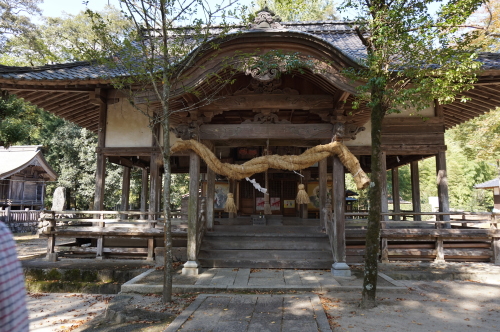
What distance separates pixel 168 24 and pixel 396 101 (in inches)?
165

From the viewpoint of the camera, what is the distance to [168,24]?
18.6 feet

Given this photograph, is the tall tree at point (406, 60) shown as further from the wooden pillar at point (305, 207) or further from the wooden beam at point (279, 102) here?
the wooden pillar at point (305, 207)

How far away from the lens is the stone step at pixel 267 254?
791 centimetres

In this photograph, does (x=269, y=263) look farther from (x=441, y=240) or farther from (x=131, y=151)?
(x=131, y=151)

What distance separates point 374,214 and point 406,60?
2637 millimetres

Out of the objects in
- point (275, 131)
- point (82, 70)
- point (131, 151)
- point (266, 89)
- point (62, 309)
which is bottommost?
point (62, 309)

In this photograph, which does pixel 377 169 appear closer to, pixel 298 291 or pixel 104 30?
pixel 298 291

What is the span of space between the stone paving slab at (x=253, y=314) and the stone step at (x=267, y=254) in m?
2.31

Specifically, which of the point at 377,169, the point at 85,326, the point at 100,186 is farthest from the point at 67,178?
the point at 377,169

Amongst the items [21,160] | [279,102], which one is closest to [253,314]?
[279,102]

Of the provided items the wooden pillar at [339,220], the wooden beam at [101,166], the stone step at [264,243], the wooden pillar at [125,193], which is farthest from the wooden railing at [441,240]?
the wooden pillar at [125,193]

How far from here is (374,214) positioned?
522 cm

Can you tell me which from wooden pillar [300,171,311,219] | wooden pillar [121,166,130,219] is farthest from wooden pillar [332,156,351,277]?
wooden pillar [121,166,130,219]

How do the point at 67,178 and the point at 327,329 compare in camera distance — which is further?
the point at 67,178
